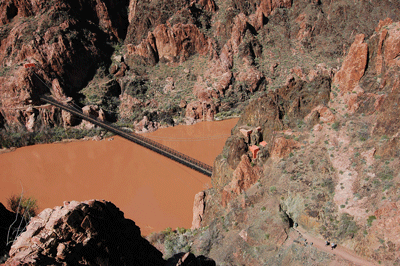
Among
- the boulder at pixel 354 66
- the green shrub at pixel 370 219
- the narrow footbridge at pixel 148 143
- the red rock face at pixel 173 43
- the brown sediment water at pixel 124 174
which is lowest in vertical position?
the brown sediment water at pixel 124 174

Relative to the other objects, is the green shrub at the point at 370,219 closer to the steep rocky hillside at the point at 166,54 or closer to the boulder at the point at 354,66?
the boulder at the point at 354,66

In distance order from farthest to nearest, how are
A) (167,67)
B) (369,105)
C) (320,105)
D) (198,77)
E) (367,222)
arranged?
(167,67) → (198,77) → (320,105) → (369,105) → (367,222)

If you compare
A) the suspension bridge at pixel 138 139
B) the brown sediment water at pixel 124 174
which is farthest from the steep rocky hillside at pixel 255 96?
the brown sediment water at pixel 124 174

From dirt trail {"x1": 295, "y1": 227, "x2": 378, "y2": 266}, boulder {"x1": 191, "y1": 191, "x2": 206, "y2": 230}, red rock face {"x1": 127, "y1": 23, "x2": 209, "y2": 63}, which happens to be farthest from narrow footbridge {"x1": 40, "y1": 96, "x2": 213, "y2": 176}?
red rock face {"x1": 127, "y1": 23, "x2": 209, "y2": 63}

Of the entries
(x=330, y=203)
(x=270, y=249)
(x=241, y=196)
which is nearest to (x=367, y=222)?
(x=330, y=203)

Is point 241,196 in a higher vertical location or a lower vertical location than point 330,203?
lower

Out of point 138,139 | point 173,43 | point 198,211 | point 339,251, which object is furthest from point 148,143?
point 339,251

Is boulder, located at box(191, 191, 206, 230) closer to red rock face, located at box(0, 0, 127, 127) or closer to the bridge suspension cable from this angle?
the bridge suspension cable

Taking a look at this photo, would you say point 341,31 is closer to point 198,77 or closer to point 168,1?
point 198,77
